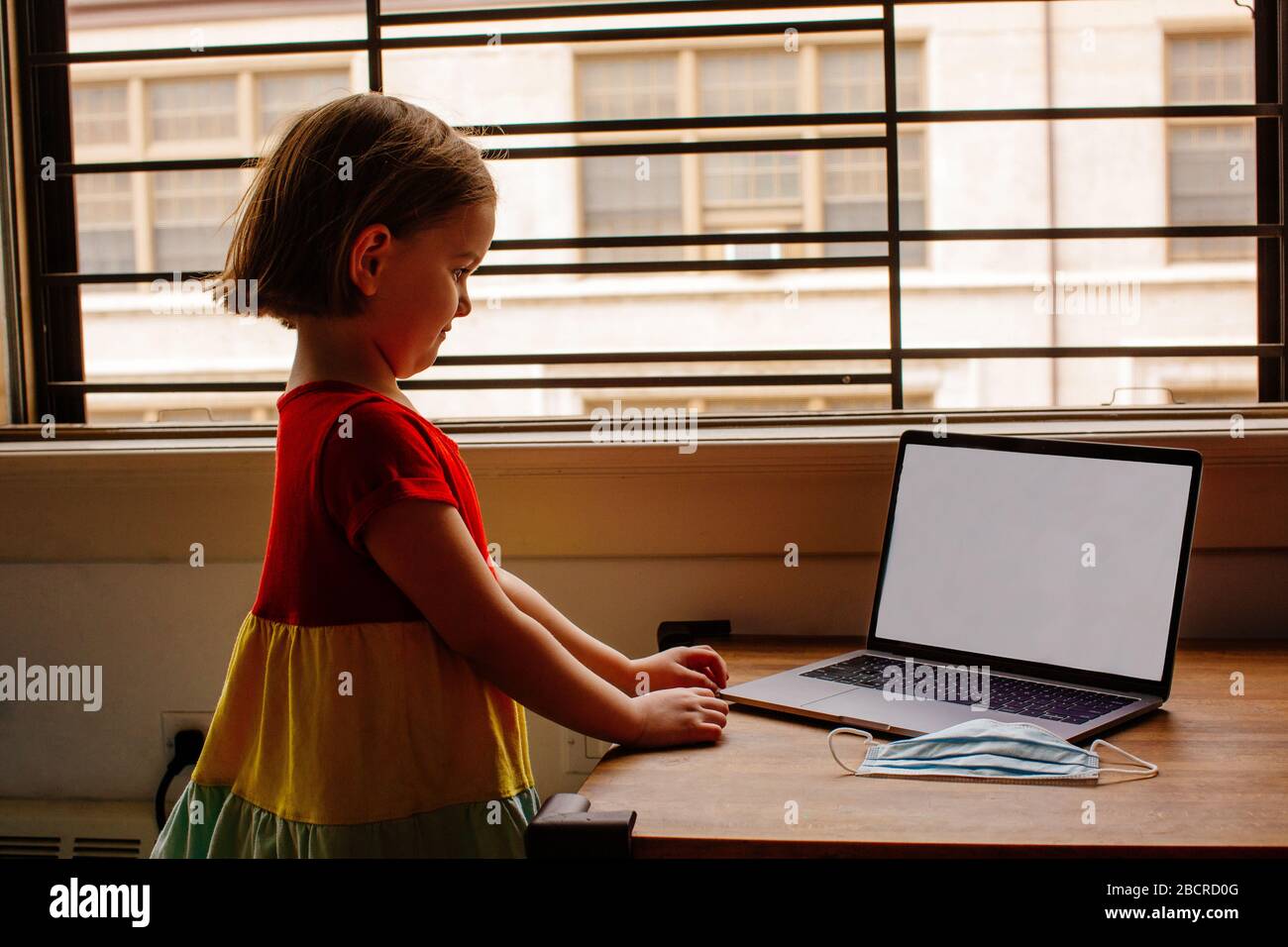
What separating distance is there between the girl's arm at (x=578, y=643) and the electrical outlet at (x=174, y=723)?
630 millimetres

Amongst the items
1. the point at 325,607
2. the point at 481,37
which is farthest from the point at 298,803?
the point at 481,37

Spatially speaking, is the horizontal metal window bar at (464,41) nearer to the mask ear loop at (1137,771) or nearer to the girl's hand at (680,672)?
the girl's hand at (680,672)

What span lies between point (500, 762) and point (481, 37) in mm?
1144

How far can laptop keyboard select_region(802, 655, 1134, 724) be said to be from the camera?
1048 millimetres

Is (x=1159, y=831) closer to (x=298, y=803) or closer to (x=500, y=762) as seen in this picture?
(x=500, y=762)

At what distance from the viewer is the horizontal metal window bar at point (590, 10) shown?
159cm

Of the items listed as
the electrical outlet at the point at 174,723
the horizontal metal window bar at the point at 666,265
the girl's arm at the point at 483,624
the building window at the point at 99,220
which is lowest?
the electrical outlet at the point at 174,723

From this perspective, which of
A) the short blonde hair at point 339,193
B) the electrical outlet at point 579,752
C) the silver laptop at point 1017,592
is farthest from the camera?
the electrical outlet at point 579,752

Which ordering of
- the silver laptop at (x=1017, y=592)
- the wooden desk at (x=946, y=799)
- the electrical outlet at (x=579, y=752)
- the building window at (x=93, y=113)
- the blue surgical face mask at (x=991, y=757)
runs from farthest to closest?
the building window at (x=93, y=113) < the electrical outlet at (x=579, y=752) < the silver laptop at (x=1017, y=592) < the blue surgical face mask at (x=991, y=757) < the wooden desk at (x=946, y=799)

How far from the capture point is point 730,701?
3.64 ft

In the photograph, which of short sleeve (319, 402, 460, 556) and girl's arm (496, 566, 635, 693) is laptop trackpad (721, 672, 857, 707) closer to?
girl's arm (496, 566, 635, 693)

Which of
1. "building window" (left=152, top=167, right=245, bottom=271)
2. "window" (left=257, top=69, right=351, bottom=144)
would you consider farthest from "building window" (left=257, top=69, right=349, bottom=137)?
"building window" (left=152, top=167, right=245, bottom=271)

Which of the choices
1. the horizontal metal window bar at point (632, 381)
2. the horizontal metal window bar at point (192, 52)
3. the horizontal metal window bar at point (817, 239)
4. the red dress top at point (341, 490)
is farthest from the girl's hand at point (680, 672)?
the horizontal metal window bar at point (192, 52)

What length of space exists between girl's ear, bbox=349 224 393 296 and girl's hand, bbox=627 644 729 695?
472 mm
